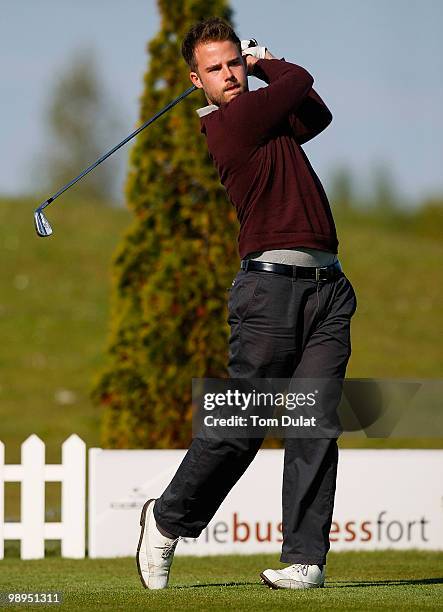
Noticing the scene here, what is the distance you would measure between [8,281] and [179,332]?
592 inches

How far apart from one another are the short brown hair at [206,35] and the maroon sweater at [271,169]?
0.79ft

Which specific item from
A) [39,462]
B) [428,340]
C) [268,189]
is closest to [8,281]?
[428,340]

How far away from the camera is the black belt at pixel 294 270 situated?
4.44 meters

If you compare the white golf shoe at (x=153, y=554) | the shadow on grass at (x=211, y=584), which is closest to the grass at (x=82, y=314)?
the shadow on grass at (x=211, y=584)

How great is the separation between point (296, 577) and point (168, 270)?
5.19 meters

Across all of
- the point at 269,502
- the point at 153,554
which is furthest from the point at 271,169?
the point at 269,502

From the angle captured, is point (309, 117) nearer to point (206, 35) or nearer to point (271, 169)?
point (271, 169)

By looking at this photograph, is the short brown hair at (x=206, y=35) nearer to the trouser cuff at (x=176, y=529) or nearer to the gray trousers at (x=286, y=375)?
the gray trousers at (x=286, y=375)

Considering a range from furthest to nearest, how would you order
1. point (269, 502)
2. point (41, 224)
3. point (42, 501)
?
point (269, 502)
point (42, 501)
point (41, 224)

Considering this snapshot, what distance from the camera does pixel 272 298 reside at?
174 inches

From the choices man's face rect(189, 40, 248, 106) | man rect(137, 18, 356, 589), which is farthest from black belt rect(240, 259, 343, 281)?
man's face rect(189, 40, 248, 106)

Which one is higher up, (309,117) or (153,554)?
(309,117)

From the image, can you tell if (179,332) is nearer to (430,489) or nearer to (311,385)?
(430,489)

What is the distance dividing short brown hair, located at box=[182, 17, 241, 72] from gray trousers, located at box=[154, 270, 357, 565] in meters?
0.87
